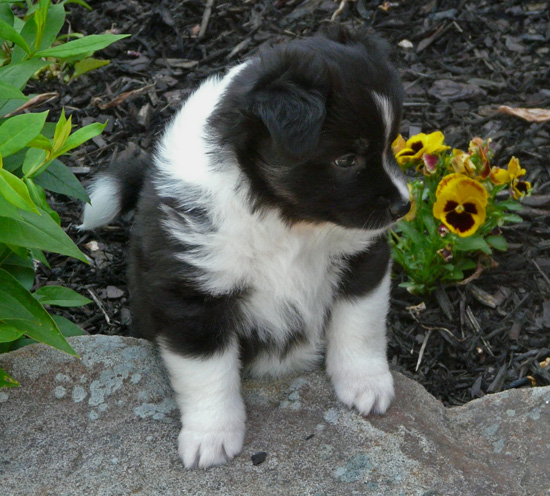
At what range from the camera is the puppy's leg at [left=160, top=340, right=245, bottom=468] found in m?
3.04

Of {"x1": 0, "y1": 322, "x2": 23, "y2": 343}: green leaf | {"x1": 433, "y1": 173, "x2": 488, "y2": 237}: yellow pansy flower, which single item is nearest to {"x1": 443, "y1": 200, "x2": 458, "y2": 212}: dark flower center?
{"x1": 433, "y1": 173, "x2": 488, "y2": 237}: yellow pansy flower

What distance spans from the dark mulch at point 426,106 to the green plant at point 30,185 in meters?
0.91

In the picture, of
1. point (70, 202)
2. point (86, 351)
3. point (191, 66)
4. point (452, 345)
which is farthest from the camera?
point (191, 66)

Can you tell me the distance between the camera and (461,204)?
147 inches

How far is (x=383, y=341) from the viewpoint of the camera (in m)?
3.44

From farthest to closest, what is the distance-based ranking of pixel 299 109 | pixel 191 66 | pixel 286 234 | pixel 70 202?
pixel 191 66 → pixel 70 202 → pixel 286 234 → pixel 299 109

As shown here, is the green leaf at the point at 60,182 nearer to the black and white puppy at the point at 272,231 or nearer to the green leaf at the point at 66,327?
the black and white puppy at the point at 272,231

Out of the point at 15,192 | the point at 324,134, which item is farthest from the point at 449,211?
the point at 15,192

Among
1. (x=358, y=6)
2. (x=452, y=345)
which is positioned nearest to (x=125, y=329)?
(x=452, y=345)

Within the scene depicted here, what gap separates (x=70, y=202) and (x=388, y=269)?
1.94 metres

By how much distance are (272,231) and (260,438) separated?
76 centimetres

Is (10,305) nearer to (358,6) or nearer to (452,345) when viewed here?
(452,345)

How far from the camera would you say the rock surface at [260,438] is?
2.86 meters

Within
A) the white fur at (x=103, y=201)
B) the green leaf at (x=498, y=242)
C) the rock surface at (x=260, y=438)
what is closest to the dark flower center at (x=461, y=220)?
the green leaf at (x=498, y=242)
